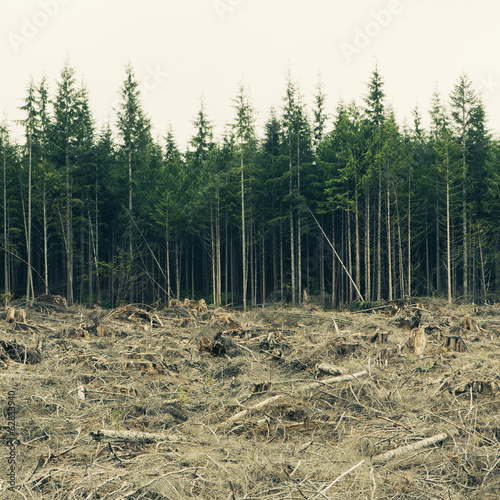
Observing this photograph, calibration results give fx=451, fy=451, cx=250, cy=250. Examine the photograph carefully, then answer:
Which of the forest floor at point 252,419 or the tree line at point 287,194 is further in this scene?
the tree line at point 287,194

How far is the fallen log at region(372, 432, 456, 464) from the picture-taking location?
4.36m

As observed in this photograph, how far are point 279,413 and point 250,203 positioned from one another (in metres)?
25.5

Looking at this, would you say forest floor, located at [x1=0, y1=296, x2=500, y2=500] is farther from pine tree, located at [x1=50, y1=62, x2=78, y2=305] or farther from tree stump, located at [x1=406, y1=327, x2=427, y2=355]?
pine tree, located at [x1=50, y1=62, x2=78, y2=305]

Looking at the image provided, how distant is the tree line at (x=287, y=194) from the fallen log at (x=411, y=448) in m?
22.1

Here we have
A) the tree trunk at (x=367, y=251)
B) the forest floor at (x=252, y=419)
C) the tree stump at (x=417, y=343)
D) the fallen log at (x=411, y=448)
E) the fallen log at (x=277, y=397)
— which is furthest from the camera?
the tree trunk at (x=367, y=251)

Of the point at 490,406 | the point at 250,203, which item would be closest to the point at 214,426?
the point at 490,406

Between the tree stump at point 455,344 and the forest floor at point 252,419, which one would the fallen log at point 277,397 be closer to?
the forest floor at point 252,419

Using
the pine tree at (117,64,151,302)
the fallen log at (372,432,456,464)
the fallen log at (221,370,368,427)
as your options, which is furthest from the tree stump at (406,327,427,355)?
the pine tree at (117,64,151,302)

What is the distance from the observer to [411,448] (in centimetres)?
454

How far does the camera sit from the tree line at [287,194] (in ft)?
92.7

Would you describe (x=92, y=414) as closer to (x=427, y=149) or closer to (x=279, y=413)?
(x=279, y=413)

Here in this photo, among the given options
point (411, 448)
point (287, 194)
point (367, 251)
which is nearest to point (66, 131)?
point (287, 194)

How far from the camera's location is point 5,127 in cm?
3097

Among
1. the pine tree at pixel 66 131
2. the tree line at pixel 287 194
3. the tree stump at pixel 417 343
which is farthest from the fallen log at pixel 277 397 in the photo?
the pine tree at pixel 66 131
